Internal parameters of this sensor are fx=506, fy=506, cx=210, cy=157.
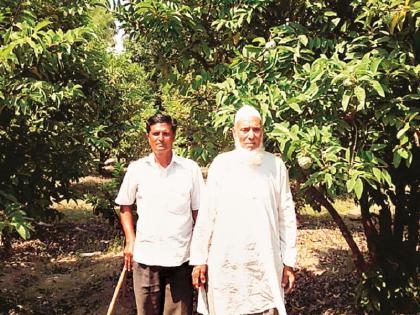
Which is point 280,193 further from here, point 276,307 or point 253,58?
point 253,58

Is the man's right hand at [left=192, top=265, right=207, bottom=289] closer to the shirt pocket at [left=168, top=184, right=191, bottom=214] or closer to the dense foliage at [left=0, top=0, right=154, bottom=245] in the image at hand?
the shirt pocket at [left=168, top=184, right=191, bottom=214]

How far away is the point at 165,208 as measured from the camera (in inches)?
138

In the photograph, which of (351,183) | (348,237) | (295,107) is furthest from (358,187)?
(348,237)

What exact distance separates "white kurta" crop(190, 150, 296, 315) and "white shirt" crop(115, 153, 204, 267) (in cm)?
16

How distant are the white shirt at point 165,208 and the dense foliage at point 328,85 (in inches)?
23.9

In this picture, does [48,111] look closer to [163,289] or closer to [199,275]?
[163,289]

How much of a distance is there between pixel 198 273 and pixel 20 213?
83.3 inches

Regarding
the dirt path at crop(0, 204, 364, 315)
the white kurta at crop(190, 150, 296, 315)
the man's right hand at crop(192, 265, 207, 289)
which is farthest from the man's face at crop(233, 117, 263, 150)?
the dirt path at crop(0, 204, 364, 315)

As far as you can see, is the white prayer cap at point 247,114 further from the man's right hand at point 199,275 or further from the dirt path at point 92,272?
the dirt path at point 92,272

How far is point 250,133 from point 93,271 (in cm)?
670

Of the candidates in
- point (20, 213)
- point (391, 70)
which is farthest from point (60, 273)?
point (391, 70)

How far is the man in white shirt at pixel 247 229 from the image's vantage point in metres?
3.25

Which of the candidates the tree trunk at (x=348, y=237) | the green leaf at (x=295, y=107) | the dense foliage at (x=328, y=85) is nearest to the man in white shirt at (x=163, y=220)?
the dense foliage at (x=328, y=85)

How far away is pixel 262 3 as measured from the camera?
169 inches
